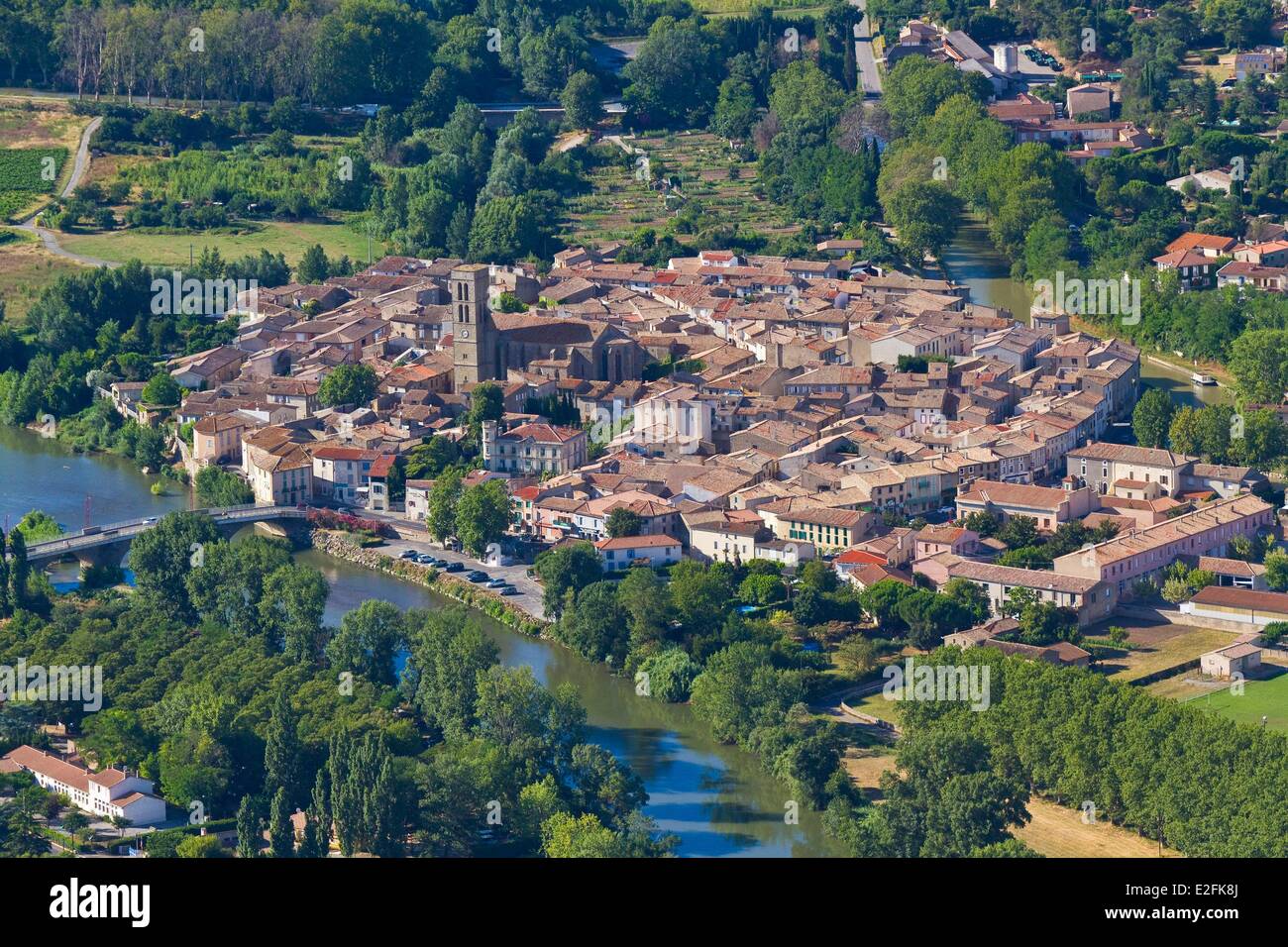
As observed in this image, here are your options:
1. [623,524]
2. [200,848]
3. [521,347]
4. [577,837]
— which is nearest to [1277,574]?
→ [623,524]

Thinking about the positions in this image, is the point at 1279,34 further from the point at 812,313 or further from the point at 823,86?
the point at 812,313

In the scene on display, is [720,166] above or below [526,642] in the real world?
above

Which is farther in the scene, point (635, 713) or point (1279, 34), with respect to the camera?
point (1279, 34)

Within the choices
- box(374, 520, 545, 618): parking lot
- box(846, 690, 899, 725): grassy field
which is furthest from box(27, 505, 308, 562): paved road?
box(846, 690, 899, 725): grassy field

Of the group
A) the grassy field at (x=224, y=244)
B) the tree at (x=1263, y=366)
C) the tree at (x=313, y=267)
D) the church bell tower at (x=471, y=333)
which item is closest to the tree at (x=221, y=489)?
the church bell tower at (x=471, y=333)

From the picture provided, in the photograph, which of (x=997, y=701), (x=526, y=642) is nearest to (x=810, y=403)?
(x=526, y=642)

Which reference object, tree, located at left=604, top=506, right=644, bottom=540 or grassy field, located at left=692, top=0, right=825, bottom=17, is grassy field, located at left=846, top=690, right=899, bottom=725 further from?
grassy field, located at left=692, top=0, right=825, bottom=17
